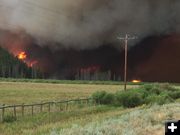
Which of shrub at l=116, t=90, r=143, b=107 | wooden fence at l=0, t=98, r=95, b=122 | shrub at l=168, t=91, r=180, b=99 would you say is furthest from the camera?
shrub at l=168, t=91, r=180, b=99

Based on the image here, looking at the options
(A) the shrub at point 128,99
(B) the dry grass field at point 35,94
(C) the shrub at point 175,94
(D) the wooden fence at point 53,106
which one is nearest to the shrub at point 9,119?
(D) the wooden fence at point 53,106

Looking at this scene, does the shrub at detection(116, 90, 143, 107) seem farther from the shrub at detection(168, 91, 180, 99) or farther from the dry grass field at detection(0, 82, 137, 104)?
the shrub at detection(168, 91, 180, 99)

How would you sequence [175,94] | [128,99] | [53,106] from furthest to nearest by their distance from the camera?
[175,94] < [128,99] < [53,106]

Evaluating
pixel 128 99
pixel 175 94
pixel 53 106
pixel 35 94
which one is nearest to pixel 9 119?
pixel 53 106

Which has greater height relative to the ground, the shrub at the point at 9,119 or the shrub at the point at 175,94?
the shrub at the point at 175,94

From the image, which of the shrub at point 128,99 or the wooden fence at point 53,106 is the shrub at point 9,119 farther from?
the shrub at point 128,99

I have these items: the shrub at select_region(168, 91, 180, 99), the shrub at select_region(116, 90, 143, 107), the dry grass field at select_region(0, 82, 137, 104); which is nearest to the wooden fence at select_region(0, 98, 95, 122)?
the shrub at select_region(116, 90, 143, 107)

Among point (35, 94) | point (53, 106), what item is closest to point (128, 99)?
point (53, 106)

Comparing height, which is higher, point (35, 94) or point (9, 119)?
point (35, 94)

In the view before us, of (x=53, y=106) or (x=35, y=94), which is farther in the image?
(x=35, y=94)

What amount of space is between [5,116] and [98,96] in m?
22.5

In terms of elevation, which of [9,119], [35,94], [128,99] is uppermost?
[128,99]

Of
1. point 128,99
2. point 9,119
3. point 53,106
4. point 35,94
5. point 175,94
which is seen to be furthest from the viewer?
point 35,94

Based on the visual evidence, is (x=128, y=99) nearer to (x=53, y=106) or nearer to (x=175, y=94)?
(x=53, y=106)
